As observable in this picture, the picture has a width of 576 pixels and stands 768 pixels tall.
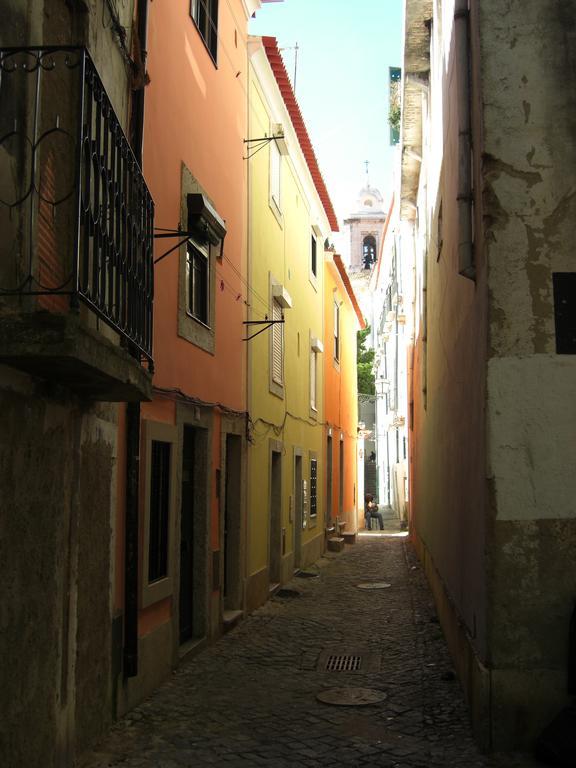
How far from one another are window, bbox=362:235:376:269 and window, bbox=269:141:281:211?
48.0 meters

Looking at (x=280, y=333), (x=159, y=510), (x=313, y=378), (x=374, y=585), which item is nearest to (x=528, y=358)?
(x=159, y=510)

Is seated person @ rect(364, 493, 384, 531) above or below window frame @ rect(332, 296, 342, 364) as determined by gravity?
below

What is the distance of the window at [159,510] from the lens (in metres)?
7.64

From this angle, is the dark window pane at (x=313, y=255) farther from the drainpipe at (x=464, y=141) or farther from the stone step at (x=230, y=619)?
the drainpipe at (x=464, y=141)

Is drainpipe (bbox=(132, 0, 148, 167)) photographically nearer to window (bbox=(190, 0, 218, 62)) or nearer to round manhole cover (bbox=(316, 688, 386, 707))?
window (bbox=(190, 0, 218, 62))

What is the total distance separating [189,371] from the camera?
8.84 m

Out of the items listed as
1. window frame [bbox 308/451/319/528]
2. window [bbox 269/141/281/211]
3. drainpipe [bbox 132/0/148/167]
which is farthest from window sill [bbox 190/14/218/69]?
window frame [bbox 308/451/319/528]

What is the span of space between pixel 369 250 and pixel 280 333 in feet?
162

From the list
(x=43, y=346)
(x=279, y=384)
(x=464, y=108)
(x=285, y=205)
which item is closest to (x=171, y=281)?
(x=464, y=108)

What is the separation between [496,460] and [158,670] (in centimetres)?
359

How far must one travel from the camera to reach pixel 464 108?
6.91 m

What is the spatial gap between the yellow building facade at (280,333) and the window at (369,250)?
141 ft

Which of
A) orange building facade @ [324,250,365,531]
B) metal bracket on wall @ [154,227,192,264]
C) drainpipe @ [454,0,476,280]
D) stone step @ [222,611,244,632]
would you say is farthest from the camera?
orange building facade @ [324,250,365,531]

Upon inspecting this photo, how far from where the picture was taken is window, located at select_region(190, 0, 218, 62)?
9484mm
